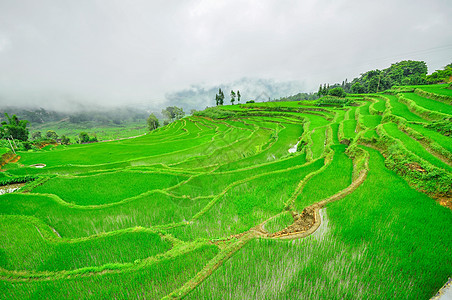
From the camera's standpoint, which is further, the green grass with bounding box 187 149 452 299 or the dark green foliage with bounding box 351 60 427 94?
the dark green foliage with bounding box 351 60 427 94

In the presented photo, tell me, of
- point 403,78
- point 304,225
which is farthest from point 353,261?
point 403,78

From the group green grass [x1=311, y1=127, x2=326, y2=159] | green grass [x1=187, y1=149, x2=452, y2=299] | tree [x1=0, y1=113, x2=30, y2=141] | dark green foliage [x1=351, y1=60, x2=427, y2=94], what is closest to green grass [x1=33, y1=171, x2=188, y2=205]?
green grass [x1=187, y1=149, x2=452, y2=299]

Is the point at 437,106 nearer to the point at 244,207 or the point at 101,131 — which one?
the point at 244,207

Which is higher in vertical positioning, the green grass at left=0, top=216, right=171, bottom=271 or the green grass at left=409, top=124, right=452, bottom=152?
the green grass at left=409, top=124, right=452, bottom=152

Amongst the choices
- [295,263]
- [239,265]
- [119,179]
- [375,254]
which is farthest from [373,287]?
[119,179]

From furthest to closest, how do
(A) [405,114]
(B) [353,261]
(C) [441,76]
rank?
(C) [441,76]
(A) [405,114]
(B) [353,261]

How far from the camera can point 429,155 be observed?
22.1 ft

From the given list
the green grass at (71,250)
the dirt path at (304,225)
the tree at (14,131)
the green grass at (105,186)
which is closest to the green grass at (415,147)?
the dirt path at (304,225)

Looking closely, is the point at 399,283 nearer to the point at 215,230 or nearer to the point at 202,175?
the point at 215,230

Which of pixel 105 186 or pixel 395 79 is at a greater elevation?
pixel 395 79

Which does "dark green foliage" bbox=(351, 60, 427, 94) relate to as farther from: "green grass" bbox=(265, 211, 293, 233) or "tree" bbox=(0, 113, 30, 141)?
"tree" bbox=(0, 113, 30, 141)

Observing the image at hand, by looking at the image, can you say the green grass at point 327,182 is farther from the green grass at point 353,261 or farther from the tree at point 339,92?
the tree at point 339,92

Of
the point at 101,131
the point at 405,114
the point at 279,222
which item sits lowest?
the point at 279,222

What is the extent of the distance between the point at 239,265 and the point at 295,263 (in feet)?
4.34
